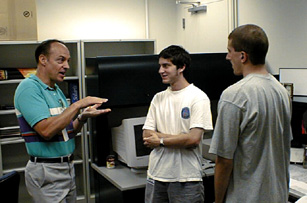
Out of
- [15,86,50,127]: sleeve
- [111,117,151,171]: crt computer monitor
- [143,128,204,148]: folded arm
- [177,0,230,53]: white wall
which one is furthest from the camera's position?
[177,0,230,53]: white wall

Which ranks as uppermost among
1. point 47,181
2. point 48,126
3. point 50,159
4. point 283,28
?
point 283,28

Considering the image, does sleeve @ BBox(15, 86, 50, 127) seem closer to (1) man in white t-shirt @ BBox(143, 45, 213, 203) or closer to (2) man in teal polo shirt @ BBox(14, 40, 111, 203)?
(2) man in teal polo shirt @ BBox(14, 40, 111, 203)

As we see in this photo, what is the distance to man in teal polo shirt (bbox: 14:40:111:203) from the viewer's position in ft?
7.33

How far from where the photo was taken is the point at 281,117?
178cm

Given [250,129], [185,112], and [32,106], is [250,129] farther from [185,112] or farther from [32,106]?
[32,106]

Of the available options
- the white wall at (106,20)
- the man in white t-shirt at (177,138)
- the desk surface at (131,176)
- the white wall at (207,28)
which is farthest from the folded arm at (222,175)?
the white wall at (106,20)

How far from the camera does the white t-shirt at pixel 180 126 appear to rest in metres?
2.37

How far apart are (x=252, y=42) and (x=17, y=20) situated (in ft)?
8.67

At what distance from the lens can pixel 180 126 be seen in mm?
2441

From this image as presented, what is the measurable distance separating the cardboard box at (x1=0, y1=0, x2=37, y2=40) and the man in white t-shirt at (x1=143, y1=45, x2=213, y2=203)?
1768mm

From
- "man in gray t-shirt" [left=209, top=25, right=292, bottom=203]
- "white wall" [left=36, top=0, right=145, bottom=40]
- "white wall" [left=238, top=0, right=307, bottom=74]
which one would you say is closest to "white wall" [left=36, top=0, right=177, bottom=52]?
"white wall" [left=36, top=0, right=145, bottom=40]

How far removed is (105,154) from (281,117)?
5.94 ft

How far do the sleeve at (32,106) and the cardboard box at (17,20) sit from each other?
5.26ft

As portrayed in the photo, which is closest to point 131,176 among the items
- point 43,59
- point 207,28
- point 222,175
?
point 43,59
